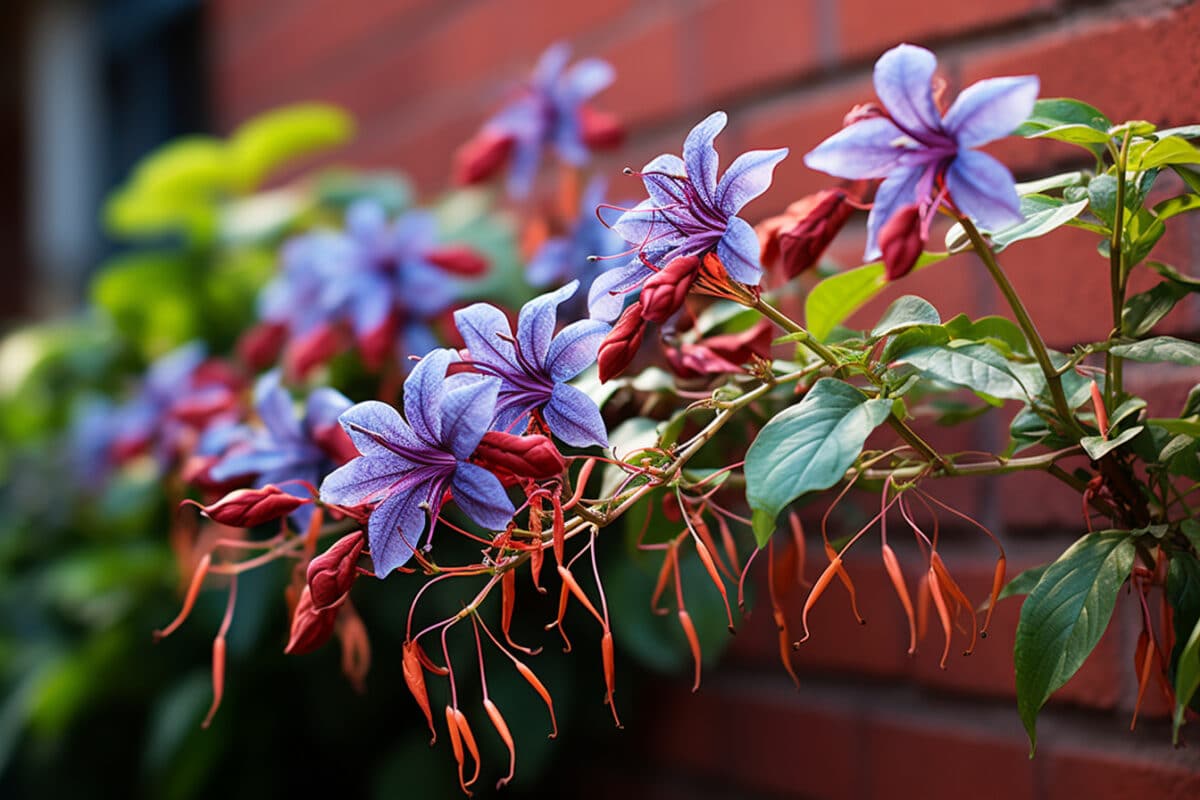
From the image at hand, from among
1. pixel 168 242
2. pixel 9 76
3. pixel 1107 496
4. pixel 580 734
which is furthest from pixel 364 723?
pixel 9 76

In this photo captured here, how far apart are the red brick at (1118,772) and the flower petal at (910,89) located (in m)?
0.34

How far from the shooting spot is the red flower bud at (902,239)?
0.33m

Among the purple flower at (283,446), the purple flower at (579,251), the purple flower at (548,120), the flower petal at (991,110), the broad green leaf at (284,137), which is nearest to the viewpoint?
the flower petal at (991,110)

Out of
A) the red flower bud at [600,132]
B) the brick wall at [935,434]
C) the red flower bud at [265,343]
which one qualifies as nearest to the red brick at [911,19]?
the brick wall at [935,434]

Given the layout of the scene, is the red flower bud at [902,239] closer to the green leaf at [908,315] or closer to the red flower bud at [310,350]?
the green leaf at [908,315]

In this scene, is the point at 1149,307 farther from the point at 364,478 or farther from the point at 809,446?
the point at 364,478

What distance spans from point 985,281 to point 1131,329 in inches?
9.6

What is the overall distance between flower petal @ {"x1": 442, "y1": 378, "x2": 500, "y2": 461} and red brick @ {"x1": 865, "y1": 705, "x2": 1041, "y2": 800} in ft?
1.35

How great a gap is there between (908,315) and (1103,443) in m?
0.08

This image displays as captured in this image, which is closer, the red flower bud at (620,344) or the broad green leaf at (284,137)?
the red flower bud at (620,344)

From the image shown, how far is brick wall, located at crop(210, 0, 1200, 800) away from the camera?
0.54 m

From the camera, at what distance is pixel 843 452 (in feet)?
1.06

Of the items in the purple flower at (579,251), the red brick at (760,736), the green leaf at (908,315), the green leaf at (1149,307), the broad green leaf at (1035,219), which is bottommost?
the red brick at (760,736)

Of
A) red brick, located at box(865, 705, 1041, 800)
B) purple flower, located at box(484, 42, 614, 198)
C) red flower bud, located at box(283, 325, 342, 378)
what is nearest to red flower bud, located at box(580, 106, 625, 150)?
purple flower, located at box(484, 42, 614, 198)
